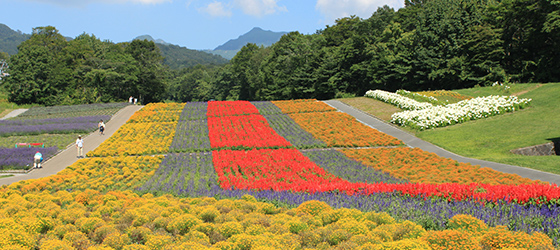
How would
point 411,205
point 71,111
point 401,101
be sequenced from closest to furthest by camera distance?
point 411,205 < point 401,101 < point 71,111

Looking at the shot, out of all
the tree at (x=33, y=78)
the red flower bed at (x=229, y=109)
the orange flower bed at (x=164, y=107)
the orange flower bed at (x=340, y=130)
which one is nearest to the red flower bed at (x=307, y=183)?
the orange flower bed at (x=340, y=130)

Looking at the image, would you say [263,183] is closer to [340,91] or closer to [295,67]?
[340,91]

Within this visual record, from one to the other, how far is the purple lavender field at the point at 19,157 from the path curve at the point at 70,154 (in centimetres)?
43

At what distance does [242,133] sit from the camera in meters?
28.6

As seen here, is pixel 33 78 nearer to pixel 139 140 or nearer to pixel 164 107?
pixel 164 107

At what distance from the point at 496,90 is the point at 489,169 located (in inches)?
980

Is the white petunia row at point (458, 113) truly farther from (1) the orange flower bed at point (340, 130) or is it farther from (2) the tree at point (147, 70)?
(2) the tree at point (147, 70)

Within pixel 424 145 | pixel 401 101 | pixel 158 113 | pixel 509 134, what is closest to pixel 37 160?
pixel 158 113

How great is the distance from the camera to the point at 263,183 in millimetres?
14820

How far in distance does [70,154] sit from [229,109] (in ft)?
58.3

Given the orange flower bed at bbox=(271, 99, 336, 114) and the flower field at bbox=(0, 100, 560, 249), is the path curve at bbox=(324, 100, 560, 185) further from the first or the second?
the flower field at bbox=(0, 100, 560, 249)

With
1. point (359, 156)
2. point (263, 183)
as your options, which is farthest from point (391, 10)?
point (263, 183)

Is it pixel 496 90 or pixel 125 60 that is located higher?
pixel 125 60

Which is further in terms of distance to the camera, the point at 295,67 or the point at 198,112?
the point at 295,67
